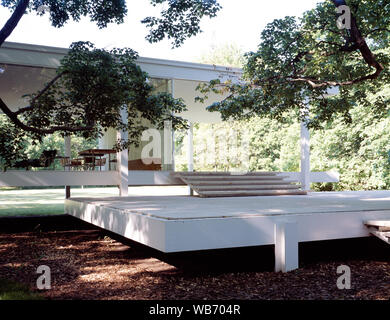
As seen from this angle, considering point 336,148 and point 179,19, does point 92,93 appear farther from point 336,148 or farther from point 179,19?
point 336,148

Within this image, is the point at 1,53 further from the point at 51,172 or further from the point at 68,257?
the point at 68,257

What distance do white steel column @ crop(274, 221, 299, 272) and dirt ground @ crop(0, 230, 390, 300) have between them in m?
0.12

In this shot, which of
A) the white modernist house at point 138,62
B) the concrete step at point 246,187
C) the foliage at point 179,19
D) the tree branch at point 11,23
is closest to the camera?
the tree branch at point 11,23

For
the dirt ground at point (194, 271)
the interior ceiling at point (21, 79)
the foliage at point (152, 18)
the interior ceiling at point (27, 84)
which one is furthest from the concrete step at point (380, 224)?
the interior ceiling at point (21, 79)

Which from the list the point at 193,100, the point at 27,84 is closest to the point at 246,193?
the point at 193,100

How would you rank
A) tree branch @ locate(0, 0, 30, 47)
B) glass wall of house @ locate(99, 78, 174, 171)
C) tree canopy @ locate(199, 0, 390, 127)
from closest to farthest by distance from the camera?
tree branch @ locate(0, 0, 30, 47) < tree canopy @ locate(199, 0, 390, 127) < glass wall of house @ locate(99, 78, 174, 171)

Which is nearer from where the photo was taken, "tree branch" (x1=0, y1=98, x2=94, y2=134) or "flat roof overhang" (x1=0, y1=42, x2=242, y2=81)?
"tree branch" (x1=0, y1=98, x2=94, y2=134)

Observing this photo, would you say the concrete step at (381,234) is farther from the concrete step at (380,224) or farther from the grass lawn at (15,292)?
the grass lawn at (15,292)

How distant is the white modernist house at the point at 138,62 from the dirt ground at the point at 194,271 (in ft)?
5.49

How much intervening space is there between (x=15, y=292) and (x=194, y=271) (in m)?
2.23

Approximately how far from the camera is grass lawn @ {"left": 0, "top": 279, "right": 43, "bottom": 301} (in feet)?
14.2

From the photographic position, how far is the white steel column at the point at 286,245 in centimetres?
482

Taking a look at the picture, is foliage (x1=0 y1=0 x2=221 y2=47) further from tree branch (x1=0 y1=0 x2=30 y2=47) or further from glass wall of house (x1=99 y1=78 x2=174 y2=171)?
glass wall of house (x1=99 y1=78 x2=174 y2=171)

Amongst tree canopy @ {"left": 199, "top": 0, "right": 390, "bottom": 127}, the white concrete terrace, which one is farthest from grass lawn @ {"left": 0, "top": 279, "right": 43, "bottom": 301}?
tree canopy @ {"left": 199, "top": 0, "right": 390, "bottom": 127}
